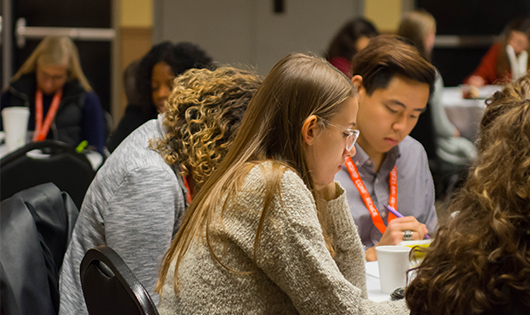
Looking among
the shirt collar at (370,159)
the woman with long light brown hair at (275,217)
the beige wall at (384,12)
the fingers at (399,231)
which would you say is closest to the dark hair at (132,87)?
the shirt collar at (370,159)

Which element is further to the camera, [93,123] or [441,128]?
[93,123]

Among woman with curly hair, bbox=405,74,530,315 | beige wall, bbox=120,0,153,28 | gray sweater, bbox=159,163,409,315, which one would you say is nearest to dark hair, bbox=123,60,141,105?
gray sweater, bbox=159,163,409,315

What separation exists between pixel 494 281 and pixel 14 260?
102cm

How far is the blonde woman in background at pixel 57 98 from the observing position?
14.0 ft

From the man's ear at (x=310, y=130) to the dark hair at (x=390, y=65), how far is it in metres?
0.81

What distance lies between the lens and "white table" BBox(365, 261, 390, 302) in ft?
4.38

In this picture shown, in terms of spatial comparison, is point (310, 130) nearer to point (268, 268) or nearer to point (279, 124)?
point (279, 124)

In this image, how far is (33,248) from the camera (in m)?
1.32

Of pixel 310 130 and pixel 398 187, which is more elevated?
pixel 310 130

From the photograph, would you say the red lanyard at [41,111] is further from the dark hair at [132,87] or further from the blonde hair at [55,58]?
A: the dark hair at [132,87]

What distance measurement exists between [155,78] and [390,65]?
1.42m

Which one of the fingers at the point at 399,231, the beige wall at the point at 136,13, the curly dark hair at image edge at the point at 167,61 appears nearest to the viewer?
the fingers at the point at 399,231

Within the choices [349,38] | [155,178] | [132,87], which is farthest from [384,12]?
[155,178]

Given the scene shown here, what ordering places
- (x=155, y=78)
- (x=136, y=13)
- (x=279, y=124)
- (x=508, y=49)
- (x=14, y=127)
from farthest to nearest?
(x=136, y=13), (x=508, y=49), (x=14, y=127), (x=155, y=78), (x=279, y=124)
